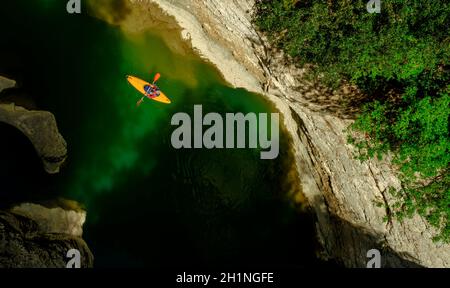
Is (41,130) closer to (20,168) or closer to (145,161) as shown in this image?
(20,168)

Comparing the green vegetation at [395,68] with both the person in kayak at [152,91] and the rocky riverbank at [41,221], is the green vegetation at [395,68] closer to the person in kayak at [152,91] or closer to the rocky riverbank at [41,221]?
the person in kayak at [152,91]

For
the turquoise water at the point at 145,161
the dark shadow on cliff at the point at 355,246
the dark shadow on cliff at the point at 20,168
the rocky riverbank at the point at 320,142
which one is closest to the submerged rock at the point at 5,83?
the turquoise water at the point at 145,161

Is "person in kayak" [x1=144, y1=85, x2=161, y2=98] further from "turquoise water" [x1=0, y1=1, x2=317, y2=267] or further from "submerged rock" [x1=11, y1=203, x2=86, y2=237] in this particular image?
"submerged rock" [x1=11, y1=203, x2=86, y2=237]

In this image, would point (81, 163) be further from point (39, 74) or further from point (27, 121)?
point (39, 74)

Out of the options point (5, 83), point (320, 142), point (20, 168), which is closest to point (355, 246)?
point (320, 142)

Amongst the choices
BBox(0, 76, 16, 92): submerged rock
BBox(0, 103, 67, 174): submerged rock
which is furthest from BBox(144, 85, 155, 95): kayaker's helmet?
BBox(0, 76, 16, 92): submerged rock

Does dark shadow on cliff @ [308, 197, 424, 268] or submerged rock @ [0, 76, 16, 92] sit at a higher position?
submerged rock @ [0, 76, 16, 92]
